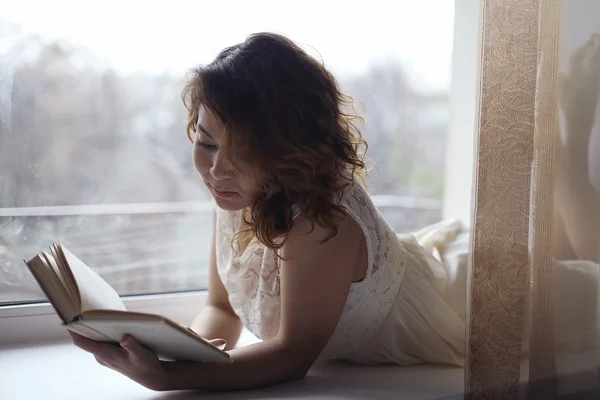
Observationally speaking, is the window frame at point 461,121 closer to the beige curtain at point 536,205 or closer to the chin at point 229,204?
A: the chin at point 229,204

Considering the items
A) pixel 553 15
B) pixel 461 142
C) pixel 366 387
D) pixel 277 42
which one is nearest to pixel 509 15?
pixel 553 15

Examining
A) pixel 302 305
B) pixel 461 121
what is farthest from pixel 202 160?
Result: pixel 461 121

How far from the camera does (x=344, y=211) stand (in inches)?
46.1

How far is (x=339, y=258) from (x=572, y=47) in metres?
0.47

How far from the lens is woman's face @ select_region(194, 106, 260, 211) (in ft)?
3.84

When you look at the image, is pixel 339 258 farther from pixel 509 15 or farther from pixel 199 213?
pixel 199 213

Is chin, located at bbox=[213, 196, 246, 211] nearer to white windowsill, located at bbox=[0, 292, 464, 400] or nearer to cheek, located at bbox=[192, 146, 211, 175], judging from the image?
cheek, located at bbox=[192, 146, 211, 175]

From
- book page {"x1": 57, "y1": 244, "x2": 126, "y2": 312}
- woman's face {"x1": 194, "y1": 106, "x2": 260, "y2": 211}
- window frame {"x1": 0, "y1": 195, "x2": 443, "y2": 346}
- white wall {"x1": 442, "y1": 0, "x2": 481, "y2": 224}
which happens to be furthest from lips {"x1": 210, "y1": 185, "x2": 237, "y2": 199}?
white wall {"x1": 442, "y1": 0, "x2": 481, "y2": 224}

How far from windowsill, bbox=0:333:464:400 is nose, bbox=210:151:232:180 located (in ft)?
1.12

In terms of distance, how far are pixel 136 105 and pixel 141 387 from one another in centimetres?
66

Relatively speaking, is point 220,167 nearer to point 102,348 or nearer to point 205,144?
point 205,144

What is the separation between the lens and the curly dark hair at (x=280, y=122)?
1.13 m

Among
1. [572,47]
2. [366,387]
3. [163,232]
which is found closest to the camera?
[572,47]

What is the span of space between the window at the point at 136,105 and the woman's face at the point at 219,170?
24cm
